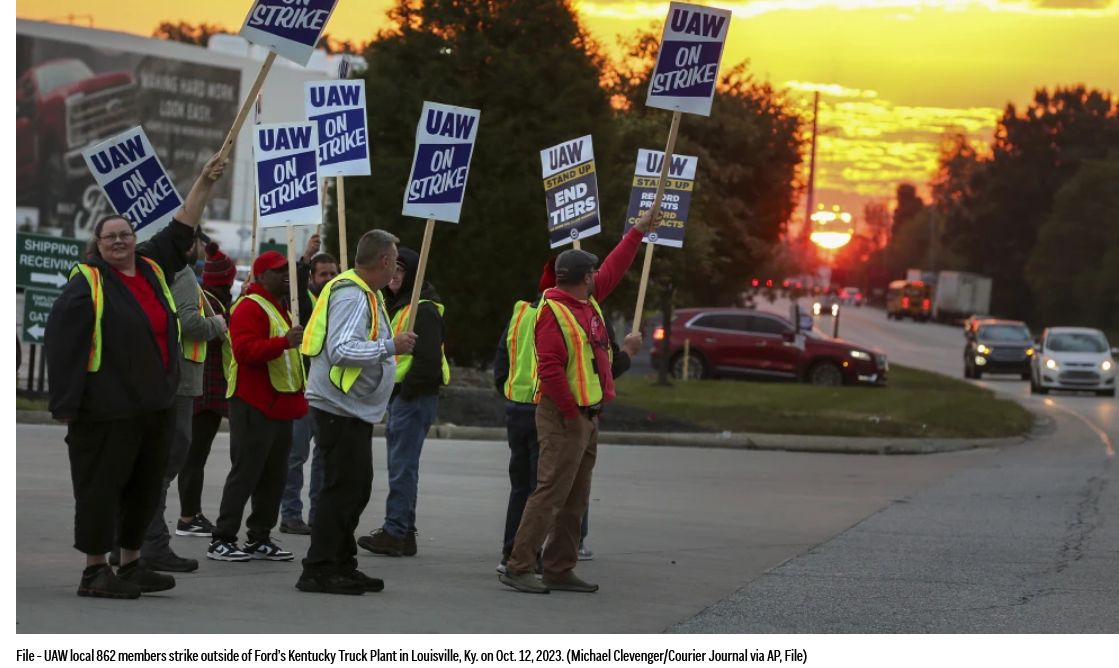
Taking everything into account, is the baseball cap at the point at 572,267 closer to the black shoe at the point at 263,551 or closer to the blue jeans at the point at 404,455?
the blue jeans at the point at 404,455

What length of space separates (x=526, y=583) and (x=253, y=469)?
1.78 m

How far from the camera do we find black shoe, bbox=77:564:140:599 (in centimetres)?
861

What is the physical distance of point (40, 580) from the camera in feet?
30.3

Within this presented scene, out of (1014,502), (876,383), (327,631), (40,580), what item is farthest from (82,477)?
(876,383)

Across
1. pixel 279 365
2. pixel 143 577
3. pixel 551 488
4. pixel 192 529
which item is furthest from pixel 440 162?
pixel 143 577

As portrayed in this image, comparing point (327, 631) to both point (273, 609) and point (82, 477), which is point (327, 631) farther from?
point (82, 477)

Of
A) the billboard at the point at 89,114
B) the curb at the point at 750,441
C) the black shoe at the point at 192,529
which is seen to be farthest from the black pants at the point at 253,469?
the billboard at the point at 89,114

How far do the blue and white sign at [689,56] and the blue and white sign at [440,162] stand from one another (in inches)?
48.7

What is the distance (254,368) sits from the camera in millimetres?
10203

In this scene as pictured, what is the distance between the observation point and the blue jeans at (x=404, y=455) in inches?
430

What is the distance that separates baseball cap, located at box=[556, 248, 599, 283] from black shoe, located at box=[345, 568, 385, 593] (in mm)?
1851

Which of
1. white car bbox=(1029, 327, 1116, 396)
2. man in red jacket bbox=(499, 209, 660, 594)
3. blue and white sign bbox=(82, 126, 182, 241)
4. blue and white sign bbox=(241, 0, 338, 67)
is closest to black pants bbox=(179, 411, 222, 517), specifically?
blue and white sign bbox=(82, 126, 182, 241)

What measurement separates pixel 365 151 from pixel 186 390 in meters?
2.84

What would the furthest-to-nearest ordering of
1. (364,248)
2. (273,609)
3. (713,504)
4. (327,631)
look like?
(713,504)
(364,248)
(273,609)
(327,631)
